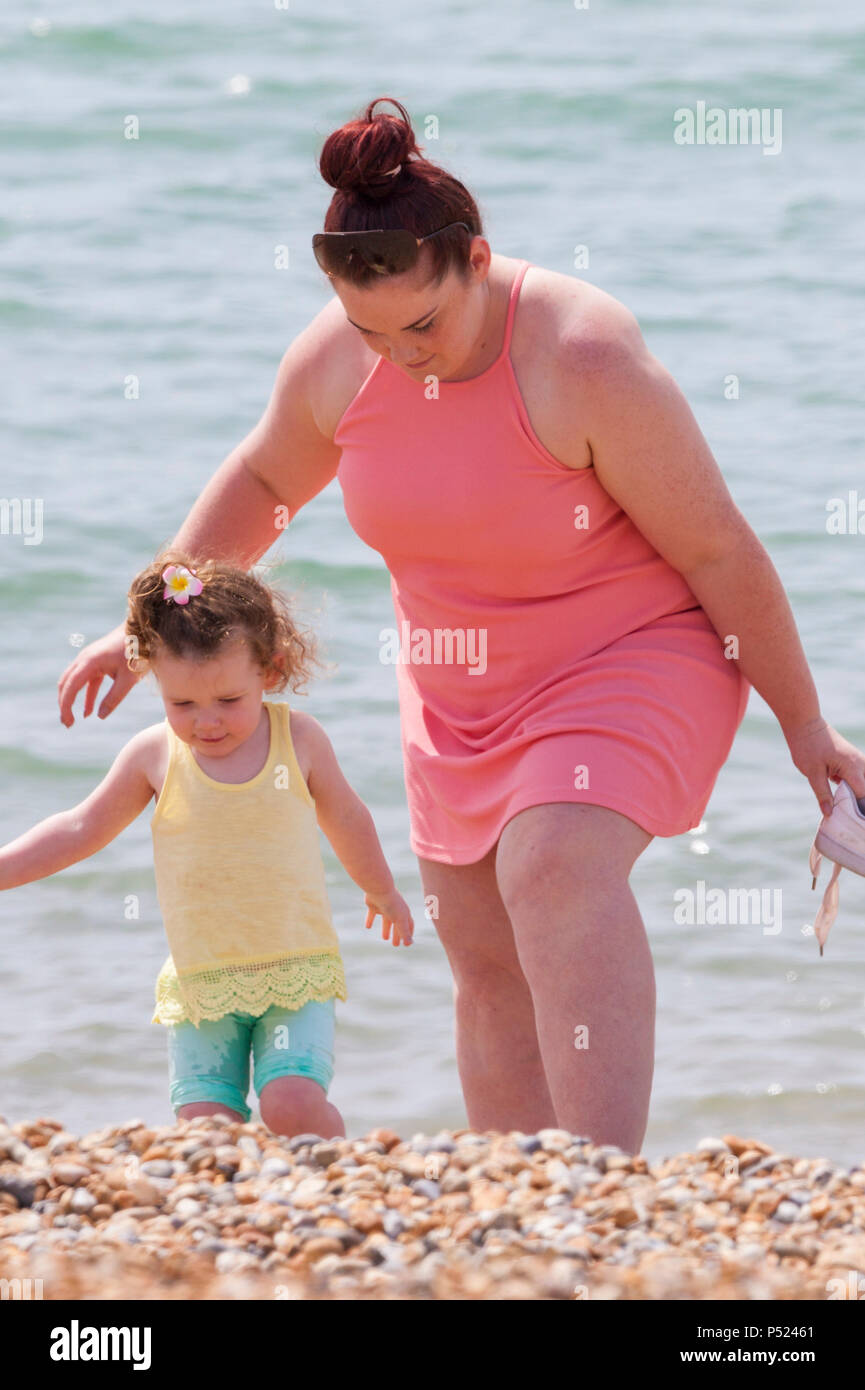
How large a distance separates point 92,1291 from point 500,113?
39.5 feet

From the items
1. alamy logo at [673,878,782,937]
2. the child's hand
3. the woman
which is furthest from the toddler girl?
alamy logo at [673,878,782,937]

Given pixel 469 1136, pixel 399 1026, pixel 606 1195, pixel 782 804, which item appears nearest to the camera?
pixel 606 1195

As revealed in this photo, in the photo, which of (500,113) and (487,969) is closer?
(487,969)

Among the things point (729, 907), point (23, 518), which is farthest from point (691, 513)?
point (23, 518)

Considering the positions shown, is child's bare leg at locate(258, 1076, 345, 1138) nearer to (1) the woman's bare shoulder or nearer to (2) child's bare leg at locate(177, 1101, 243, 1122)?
(2) child's bare leg at locate(177, 1101, 243, 1122)

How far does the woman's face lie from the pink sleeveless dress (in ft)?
0.25

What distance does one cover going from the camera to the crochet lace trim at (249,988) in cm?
358

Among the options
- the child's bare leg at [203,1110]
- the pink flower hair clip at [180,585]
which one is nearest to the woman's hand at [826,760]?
the pink flower hair clip at [180,585]

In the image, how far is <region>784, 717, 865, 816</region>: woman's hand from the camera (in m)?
3.37

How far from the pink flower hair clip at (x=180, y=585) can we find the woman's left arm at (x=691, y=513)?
0.84 metres
